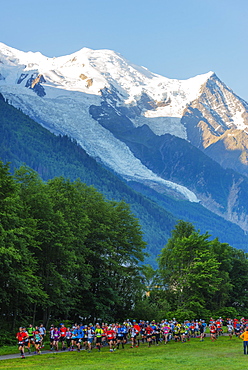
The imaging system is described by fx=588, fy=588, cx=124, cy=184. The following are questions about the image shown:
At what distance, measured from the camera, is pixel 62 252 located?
6719 cm

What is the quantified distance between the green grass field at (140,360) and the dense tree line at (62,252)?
9.92 m

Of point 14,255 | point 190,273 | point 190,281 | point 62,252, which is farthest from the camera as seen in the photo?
point 190,273

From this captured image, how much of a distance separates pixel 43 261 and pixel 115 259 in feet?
66.6

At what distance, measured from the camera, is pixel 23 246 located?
56438 mm

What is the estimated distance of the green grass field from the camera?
38750 millimetres

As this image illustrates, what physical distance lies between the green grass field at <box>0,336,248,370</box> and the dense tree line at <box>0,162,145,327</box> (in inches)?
391

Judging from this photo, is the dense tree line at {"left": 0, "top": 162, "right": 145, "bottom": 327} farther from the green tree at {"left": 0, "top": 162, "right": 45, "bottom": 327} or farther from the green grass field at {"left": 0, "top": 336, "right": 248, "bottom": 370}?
the green grass field at {"left": 0, "top": 336, "right": 248, "bottom": 370}

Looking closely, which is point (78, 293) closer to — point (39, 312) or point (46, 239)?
point (39, 312)

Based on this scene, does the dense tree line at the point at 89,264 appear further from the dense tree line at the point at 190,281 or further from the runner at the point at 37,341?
the runner at the point at 37,341

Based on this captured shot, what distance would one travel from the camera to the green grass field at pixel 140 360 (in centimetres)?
3875

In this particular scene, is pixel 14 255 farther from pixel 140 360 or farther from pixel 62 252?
pixel 62 252

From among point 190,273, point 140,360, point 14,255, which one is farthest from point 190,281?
point 140,360

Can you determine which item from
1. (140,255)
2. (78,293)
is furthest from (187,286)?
(78,293)

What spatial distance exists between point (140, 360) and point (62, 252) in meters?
25.5
